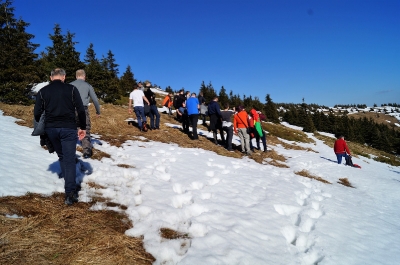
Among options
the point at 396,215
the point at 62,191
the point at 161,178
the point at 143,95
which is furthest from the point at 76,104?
the point at 396,215

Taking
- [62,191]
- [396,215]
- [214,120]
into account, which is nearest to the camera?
[62,191]

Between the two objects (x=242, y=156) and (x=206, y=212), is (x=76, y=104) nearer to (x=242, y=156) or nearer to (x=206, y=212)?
(x=206, y=212)

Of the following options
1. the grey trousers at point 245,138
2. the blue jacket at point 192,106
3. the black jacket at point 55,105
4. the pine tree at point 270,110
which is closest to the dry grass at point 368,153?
the grey trousers at point 245,138

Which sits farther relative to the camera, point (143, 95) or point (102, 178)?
point (143, 95)

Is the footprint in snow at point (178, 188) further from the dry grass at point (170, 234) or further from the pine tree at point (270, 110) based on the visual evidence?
the pine tree at point (270, 110)

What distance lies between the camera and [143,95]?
1166 cm

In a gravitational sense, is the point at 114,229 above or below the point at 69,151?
below

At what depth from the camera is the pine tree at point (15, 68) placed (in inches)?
704

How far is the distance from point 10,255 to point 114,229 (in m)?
1.27

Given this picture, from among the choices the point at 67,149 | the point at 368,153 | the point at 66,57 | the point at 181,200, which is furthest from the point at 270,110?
the point at 67,149

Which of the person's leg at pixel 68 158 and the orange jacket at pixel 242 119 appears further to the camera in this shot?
the orange jacket at pixel 242 119

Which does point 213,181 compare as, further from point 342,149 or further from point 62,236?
point 342,149

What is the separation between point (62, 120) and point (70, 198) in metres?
1.42

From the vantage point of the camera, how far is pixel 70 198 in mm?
4160
